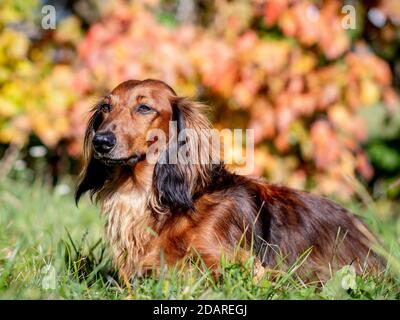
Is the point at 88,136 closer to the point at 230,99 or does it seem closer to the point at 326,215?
the point at 326,215

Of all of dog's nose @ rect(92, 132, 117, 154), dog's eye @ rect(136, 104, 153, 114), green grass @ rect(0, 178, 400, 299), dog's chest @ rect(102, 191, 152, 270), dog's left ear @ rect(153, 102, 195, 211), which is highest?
dog's eye @ rect(136, 104, 153, 114)

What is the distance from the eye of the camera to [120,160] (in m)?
3.27

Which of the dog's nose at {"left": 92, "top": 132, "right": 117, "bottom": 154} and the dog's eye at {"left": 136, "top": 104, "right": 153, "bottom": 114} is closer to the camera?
the dog's nose at {"left": 92, "top": 132, "right": 117, "bottom": 154}

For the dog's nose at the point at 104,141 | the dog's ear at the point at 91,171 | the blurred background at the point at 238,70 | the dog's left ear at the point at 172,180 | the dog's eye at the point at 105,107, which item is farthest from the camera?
the blurred background at the point at 238,70

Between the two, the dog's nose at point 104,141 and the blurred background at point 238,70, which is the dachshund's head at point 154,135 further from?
the blurred background at point 238,70

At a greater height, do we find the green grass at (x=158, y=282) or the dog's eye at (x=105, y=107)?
the dog's eye at (x=105, y=107)

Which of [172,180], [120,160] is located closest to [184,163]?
[172,180]

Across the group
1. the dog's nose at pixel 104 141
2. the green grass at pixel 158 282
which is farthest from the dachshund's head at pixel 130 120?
the green grass at pixel 158 282

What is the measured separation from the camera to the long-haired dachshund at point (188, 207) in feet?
10.6

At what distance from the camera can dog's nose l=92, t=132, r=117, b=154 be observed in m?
3.19

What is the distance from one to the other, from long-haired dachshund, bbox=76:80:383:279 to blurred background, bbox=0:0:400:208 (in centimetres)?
257

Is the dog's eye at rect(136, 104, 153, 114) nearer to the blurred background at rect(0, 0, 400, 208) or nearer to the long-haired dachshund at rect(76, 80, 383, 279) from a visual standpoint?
the long-haired dachshund at rect(76, 80, 383, 279)

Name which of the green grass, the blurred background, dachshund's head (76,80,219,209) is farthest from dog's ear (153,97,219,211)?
the blurred background

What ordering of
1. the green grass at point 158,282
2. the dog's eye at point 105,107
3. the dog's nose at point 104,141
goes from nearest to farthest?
1. the green grass at point 158,282
2. the dog's nose at point 104,141
3. the dog's eye at point 105,107
